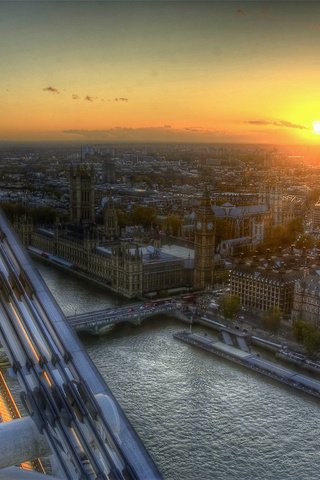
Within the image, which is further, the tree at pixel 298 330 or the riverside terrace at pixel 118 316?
the riverside terrace at pixel 118 316

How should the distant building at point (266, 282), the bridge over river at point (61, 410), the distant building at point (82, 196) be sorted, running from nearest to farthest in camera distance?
the bridge over river at point (61, 410), the distant building at point (266, 282), the distant building at point (82, 196)

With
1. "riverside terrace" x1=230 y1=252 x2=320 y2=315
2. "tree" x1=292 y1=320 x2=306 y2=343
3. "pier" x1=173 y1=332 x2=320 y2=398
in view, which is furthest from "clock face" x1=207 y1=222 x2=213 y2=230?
"tree" x1=292 y1=320 x2=306 y2=343

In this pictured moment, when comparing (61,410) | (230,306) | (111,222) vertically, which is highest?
(61,410)

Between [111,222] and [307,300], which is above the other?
[111,222]

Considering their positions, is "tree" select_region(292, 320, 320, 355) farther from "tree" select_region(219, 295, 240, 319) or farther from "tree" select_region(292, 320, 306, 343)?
"tree" select_region(219, 295, 240, 319)

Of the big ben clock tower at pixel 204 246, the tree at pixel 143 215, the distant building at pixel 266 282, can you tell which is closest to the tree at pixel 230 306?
the distant building at pixel 266 282

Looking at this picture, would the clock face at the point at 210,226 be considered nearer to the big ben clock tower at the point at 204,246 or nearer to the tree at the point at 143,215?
the big ben clock tower at the point at 204,246

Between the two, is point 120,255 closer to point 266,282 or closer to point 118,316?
point 118,316

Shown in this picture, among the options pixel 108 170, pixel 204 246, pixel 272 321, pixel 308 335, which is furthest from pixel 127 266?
pixel 108 170
